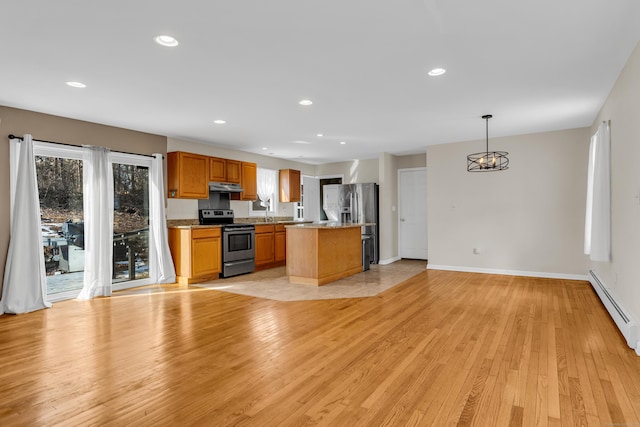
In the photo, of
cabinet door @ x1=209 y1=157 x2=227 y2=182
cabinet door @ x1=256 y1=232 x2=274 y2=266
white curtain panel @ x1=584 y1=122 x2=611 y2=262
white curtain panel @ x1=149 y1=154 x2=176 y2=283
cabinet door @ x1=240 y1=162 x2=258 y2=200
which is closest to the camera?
white curtain panel @ x1=584 y1=122 x2=611 y2=262

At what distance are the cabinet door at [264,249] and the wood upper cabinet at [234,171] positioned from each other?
115cm

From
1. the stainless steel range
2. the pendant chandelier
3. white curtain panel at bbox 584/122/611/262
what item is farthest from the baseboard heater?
the stainless steel range

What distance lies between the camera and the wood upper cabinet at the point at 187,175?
5992mm

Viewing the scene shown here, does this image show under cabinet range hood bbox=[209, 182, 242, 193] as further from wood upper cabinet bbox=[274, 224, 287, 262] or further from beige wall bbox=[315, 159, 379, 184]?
beige wall bbox=[315, 159, 379, 184]

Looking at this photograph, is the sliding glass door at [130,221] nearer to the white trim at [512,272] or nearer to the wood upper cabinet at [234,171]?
the wood upper cabinet at [234,171]

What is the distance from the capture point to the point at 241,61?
307 centimetres

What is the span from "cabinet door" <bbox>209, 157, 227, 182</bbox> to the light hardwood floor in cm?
273

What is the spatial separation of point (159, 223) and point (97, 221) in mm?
929

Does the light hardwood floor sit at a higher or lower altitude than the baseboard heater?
lower

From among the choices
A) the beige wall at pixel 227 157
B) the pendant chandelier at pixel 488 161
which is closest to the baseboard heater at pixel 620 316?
the pendant chandelier at pixel 488 161

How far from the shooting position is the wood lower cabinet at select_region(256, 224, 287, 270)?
7.15 m

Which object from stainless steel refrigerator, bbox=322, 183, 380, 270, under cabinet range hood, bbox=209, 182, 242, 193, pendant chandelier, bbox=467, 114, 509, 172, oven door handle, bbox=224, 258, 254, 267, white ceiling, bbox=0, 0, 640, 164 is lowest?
oven door handle, bbox=224, 258, 254, 267

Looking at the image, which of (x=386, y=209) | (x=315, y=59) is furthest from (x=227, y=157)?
(x=315, y=59)

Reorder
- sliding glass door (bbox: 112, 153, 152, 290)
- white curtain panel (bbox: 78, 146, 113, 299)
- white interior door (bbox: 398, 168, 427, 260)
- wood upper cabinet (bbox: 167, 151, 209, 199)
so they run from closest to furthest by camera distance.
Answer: white curtain panel (bbox: 78, 146, 113, 299), sliding glass door (bbox: 112, 153, 152, 290), wood upper cabinet (bbox: 167, 151, 209, 199), white interior door (bbox: 398, 168, 427, 260)
